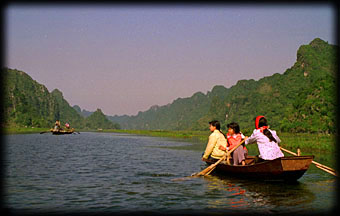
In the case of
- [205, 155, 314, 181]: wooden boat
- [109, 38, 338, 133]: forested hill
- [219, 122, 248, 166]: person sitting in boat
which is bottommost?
[205, 155, 314, 181]: wooden boat

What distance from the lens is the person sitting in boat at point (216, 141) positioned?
1628 centimetres

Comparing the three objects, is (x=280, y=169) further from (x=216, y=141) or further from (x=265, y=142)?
(x=216, y=141)

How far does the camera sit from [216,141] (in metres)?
16.5

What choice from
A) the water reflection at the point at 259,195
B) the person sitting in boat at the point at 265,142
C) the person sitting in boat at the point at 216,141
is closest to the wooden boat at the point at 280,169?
the water reflection at the point at 259,195

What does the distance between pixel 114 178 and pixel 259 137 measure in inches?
283

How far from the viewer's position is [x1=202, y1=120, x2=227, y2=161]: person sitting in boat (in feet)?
53.4

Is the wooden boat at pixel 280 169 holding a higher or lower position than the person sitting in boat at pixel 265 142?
lower

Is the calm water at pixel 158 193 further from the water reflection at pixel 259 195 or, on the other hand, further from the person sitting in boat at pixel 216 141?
the person sitting in boat at pixel 216 141

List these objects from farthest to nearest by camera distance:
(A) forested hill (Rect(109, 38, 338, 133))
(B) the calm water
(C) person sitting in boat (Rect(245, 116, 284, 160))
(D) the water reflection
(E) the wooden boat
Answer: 1. (A) forested hill (Rect(109, 38, 338, 133))
2. (C) person sitting in boat (Rect(245, 116, 284, 160))
3. (E) the wooden boat
4. (D) the water reflection
5. (B) the calm water

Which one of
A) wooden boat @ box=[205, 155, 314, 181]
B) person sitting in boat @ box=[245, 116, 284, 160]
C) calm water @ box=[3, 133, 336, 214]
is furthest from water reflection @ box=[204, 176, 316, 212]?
person sitting in boat @ box=[245, 116, 284, 160]

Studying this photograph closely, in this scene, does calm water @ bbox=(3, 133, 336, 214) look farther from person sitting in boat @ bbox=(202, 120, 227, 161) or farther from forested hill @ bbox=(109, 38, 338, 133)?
forested hill @ bbox=(109, 38, 338, 133)

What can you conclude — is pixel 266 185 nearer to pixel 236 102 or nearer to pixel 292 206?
pixel 292 206

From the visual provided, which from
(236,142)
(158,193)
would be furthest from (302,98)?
(158,193)

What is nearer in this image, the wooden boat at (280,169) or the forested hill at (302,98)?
the wooden boat at (280,169)
